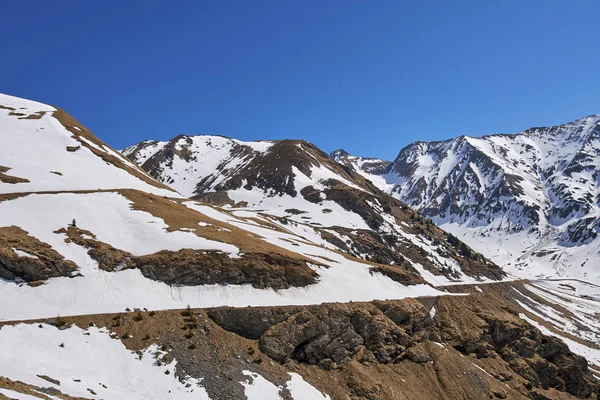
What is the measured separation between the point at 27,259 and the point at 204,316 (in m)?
18.4

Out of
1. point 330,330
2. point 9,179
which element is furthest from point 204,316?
point 9,179

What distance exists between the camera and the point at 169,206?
221ft

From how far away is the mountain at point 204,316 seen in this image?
33438mm

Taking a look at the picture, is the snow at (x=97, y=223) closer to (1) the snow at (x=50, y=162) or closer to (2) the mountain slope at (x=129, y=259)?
(2) the mountain slope at (x=129, y=259)

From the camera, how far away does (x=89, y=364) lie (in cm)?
3183

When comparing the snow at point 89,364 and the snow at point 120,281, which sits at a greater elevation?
the snow at point 120,281

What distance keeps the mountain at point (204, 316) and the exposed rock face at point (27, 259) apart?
0.12 meters

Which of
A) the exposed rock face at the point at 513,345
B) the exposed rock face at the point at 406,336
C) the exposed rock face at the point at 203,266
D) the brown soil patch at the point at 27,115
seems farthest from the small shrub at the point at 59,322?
Answer: the brown soil patch at the point at 27,115

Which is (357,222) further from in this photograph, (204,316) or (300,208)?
(204,316)

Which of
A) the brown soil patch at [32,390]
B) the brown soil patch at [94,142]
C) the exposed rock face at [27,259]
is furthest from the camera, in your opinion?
the brown soil patch at [94,142]

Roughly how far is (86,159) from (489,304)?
274ft

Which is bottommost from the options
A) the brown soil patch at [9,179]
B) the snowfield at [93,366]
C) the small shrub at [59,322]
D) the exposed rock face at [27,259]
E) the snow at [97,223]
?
the snowfield at [93,366]

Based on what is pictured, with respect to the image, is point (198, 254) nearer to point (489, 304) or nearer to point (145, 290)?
point (145, 290)

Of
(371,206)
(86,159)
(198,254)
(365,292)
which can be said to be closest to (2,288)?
(198,254)
